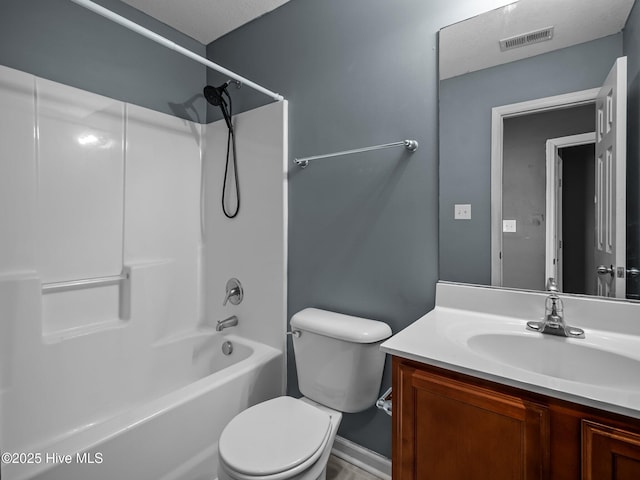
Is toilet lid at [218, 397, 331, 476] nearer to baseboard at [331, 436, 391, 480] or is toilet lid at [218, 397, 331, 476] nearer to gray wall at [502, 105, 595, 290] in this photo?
baseboard at [331, 436, 391, 480]

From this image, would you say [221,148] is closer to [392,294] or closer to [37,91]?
[37,91]

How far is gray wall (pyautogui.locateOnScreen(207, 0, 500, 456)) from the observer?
145 centimetres

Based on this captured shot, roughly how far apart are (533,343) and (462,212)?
0.54 m

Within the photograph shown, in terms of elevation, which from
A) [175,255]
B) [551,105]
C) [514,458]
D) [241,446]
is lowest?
[241,446]

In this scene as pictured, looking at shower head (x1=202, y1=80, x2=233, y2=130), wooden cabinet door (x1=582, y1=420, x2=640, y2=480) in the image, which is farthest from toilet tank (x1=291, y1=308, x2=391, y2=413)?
shower head (x1=202, y1=80, x2=233, y2=130)

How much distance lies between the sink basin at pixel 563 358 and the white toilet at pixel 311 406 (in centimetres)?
47

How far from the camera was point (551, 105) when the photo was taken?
1186 millimetres

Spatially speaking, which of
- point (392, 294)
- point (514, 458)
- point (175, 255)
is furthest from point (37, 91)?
point (514, 458)

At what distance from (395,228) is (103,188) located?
160cm

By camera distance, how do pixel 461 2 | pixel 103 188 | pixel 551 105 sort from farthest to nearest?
pixel 103 188
pixel 461 2
pixel 551 105

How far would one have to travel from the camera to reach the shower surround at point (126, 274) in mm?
1461

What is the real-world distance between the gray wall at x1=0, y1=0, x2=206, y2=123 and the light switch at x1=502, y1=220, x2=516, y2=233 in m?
2.05

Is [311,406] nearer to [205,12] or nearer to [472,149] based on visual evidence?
[472,149]

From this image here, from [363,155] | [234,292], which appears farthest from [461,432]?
[234,292]
